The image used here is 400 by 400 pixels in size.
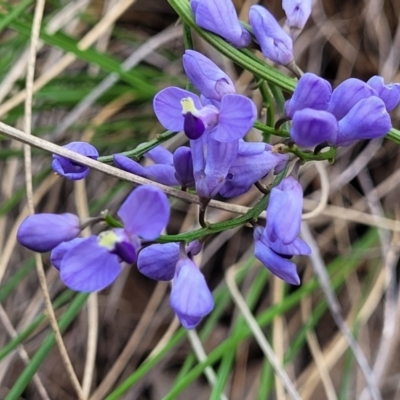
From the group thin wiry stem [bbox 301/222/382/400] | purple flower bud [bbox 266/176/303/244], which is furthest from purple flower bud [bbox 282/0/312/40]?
thin wiry stem [bbox 301/222/382/400]

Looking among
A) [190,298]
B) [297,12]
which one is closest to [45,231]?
[190,298]

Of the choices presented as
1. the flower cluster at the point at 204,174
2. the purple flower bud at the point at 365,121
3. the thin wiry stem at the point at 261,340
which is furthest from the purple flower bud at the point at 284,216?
the thin wiry stem at the point at 261,340

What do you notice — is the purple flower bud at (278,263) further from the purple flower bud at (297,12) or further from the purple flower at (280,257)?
the purple flower bud at (297,12)

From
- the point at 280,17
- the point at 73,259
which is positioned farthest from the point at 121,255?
the point at 280,17

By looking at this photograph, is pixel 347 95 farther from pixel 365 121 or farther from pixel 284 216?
pixel 284 216

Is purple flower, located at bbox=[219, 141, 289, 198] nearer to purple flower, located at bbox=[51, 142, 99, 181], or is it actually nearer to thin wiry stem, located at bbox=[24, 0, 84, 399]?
purple flower, located at bbox=[51, 142, 99, 181]
